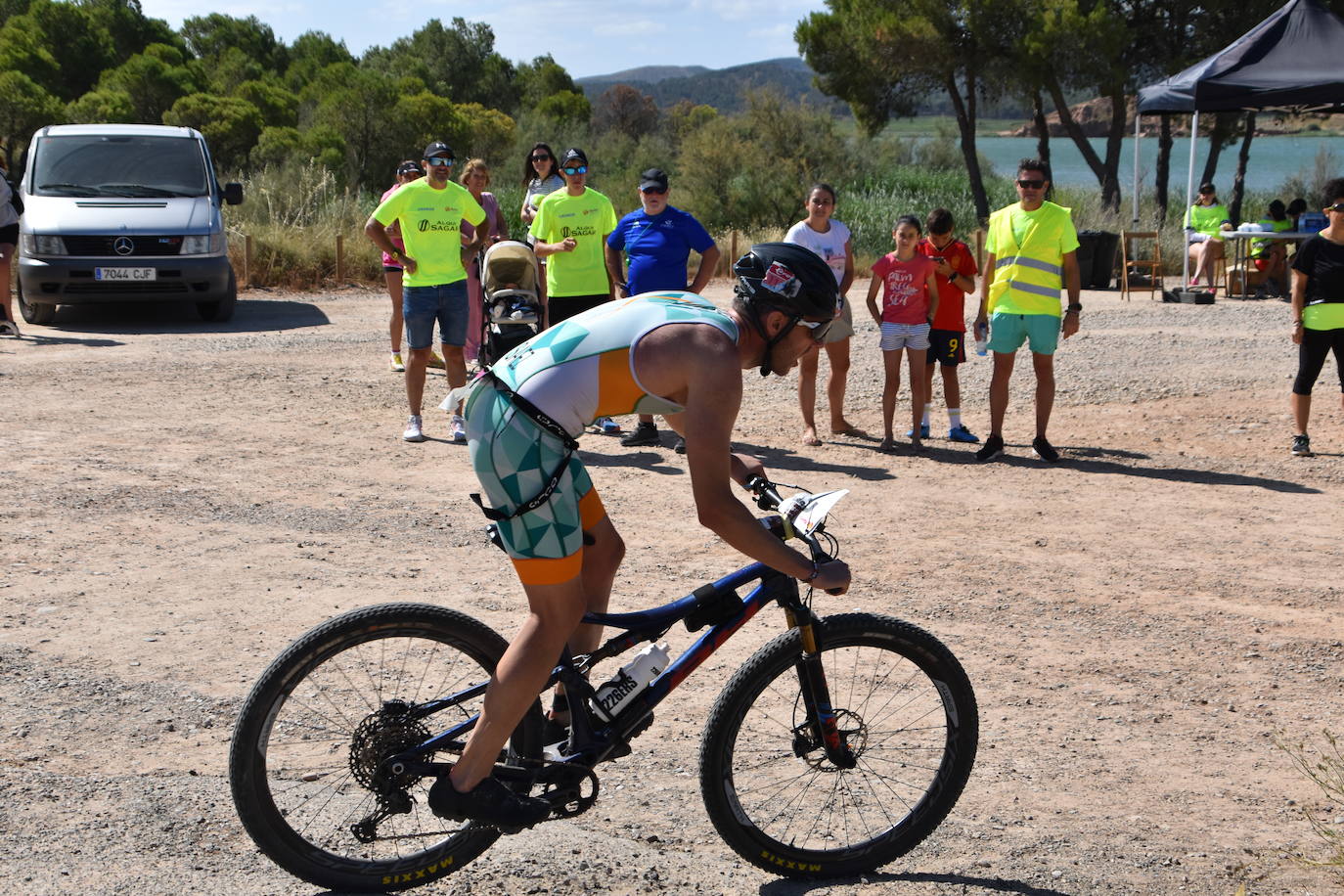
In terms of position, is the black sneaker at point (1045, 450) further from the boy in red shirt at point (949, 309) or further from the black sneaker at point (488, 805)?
the black sneaker at point (488, 805)

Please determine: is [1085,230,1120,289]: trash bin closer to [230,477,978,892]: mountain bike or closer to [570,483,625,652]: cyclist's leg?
[230,477,978,892]: mountain bike

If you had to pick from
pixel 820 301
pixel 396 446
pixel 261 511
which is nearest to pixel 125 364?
pixel 396 446

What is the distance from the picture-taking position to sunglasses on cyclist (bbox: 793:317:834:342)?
137 inches

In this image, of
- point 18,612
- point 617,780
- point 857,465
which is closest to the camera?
point 617,780

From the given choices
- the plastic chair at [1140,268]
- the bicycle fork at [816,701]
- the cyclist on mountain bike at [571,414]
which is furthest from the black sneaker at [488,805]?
the plastic chair at [1140,268]

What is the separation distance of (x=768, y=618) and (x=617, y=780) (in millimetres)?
1801

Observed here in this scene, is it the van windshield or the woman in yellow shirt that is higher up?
the van windshield

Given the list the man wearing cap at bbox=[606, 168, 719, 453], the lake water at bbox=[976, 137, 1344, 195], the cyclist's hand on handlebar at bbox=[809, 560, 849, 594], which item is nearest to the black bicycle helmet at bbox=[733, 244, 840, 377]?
the cyclist's hand on handlebar at bbox=[809, 560, 849, 594]

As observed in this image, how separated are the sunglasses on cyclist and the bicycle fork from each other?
2.38ft

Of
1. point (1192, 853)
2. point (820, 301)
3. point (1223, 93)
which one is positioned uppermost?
point (1223, 93)

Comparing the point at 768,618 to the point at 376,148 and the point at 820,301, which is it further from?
the point at 376,148

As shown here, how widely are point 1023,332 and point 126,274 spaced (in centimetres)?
975

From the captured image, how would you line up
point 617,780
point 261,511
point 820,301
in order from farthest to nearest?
point 261,511 < point 617,780 < point 820,301

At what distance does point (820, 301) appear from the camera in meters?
3.45
